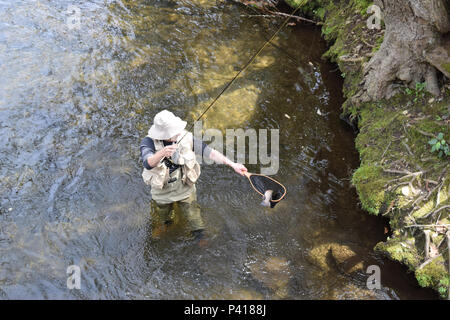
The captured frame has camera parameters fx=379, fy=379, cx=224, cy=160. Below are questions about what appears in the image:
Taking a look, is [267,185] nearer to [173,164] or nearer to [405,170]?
[173,164]

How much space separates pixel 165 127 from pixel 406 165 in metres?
3.98

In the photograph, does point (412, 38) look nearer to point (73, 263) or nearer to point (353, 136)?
point (353, 136)

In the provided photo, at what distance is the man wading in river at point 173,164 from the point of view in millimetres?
4742

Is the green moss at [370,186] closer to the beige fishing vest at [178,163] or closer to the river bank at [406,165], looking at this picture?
the river bank at [406,165]

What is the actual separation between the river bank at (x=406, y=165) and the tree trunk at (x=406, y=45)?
0.16 metres

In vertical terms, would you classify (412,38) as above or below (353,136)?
above

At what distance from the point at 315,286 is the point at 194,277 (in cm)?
172

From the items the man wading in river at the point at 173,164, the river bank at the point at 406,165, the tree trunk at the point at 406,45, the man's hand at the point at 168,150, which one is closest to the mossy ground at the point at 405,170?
the river bank at the point at 406,165

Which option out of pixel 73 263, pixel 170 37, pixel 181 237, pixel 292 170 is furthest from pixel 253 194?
pixel 170 37

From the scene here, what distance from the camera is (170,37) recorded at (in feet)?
31.2

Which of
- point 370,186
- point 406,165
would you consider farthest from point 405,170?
point 370,186

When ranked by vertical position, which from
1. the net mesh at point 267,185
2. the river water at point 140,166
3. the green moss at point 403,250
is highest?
the net mesh at point 267,185
